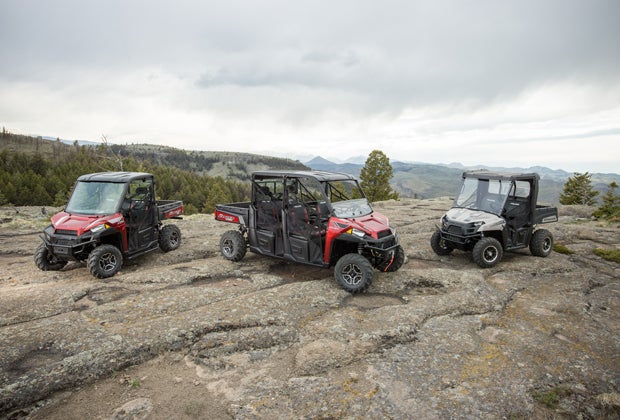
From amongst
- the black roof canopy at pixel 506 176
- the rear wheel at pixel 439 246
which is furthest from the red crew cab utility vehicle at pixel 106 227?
the black roof canopy at pixel 506 176

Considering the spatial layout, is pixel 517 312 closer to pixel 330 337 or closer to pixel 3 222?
pixel 330 337

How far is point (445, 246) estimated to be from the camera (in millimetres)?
10023

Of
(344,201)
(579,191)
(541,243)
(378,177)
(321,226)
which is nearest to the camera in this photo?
(321,226)

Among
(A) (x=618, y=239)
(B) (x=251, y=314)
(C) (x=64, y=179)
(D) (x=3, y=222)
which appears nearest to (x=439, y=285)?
(B) (x=251, y=314)

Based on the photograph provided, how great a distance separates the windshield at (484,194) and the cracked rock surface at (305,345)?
2124mm

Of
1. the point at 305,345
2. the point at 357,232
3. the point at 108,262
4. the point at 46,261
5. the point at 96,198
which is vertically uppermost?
the point at 96,198

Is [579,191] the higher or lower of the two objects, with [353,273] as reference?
higher

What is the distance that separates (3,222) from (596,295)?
2299 centimetres

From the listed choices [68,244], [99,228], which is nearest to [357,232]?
[99,228]

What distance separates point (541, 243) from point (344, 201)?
638 centimetres

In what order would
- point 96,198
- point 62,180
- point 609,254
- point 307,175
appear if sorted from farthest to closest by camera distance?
point 62,180
point 609,254
point 96,198
point 307,175

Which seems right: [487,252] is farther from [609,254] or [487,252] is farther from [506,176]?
[609,254]

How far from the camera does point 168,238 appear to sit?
1015 centimetres

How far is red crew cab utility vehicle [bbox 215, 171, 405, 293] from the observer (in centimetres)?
700
